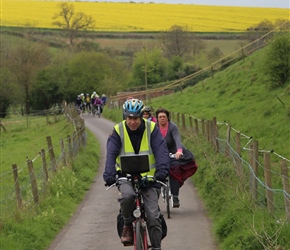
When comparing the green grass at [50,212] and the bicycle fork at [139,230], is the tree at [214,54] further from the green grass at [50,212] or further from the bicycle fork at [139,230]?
the bicycle fork at [139,230]

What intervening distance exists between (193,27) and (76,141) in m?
77.4

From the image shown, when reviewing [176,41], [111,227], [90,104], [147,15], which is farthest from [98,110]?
[147,15]

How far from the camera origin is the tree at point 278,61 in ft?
112

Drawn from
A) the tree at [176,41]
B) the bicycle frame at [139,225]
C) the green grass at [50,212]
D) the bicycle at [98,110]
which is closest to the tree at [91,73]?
the tree at [176,41]

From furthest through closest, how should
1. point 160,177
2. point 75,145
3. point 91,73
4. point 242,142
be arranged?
point 91,73 → point 242,142 → point 75,145 → point 160,177

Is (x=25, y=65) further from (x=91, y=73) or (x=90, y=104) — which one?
(x=90, y=104)

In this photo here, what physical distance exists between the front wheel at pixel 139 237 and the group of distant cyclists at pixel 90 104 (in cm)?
4235

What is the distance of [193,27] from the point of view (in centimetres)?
10000

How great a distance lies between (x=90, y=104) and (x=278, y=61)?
874 inches

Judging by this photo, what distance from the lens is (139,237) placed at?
332 inches

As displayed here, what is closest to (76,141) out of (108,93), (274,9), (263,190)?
(263,190)

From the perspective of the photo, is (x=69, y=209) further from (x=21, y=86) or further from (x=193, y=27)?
(x=193, y=27)

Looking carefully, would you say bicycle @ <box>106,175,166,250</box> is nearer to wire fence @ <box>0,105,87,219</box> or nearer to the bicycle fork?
the bicycle fork

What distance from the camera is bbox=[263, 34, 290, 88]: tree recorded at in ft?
112
